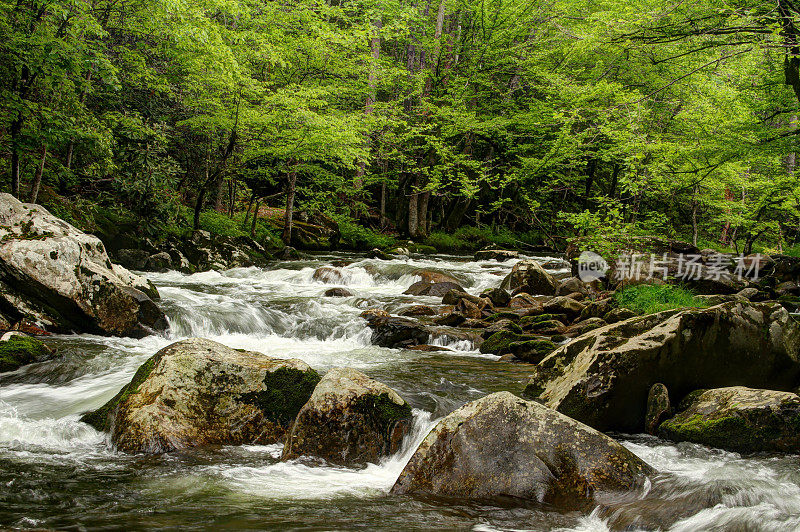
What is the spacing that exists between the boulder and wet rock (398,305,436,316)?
1407 mm

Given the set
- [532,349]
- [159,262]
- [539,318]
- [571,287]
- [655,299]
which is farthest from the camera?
[159,262]

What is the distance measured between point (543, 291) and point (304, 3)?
13230mm

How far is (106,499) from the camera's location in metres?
3.47

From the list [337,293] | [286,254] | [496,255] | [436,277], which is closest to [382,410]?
[337,293]

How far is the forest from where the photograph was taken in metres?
9.81

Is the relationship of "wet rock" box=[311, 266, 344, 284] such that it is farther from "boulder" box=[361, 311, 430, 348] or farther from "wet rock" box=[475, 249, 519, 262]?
"wet rock" box=[475, 249, 519, 262]

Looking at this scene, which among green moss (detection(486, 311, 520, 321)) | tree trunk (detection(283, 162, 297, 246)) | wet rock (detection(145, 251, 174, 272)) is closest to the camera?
green moss (detection(486, 311, 520, 321))

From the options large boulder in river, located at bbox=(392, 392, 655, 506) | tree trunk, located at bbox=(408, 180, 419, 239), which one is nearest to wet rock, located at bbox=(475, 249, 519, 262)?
tree trunk, located at bbox=(408, 180, 419, 239)

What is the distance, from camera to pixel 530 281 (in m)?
13.8

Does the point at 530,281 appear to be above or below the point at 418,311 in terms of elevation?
above

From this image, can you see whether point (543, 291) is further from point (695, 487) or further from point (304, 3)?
point (304, 3)

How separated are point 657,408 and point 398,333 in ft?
16.8

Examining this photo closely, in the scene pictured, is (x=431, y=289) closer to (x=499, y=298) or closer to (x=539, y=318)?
(x=499, y=298)

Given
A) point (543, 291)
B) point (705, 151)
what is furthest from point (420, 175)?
point (705, 151)
